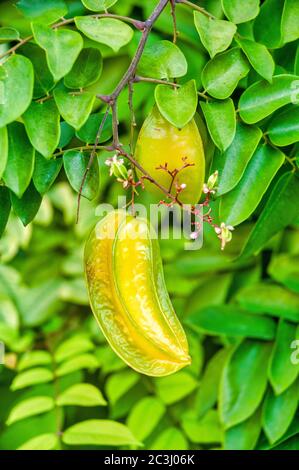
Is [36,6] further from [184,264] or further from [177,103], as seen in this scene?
[184,264]

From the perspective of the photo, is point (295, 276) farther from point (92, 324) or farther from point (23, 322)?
point (23, 322)

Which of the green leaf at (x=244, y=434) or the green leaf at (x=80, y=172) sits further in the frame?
the green leaf at (x=244, y=434)

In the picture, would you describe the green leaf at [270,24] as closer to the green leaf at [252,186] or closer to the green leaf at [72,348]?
the green leaf at [252,186]

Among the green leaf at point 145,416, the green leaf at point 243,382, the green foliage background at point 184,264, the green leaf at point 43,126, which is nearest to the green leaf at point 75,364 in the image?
the green foliage background at point 184,264

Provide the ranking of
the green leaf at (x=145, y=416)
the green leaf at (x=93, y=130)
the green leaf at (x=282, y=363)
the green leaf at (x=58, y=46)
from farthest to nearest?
the green leaf at (x=145, y=416), the green leaf at (x=282, y=363), the green leaf at (x=93, y=130), the green leaf at (x=58, y=46)

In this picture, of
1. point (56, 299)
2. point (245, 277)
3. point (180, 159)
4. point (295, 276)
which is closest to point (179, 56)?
point (180, 159)

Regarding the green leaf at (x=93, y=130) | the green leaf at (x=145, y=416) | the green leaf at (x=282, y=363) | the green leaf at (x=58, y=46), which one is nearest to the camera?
the green leaf at (x=58, y=46)
